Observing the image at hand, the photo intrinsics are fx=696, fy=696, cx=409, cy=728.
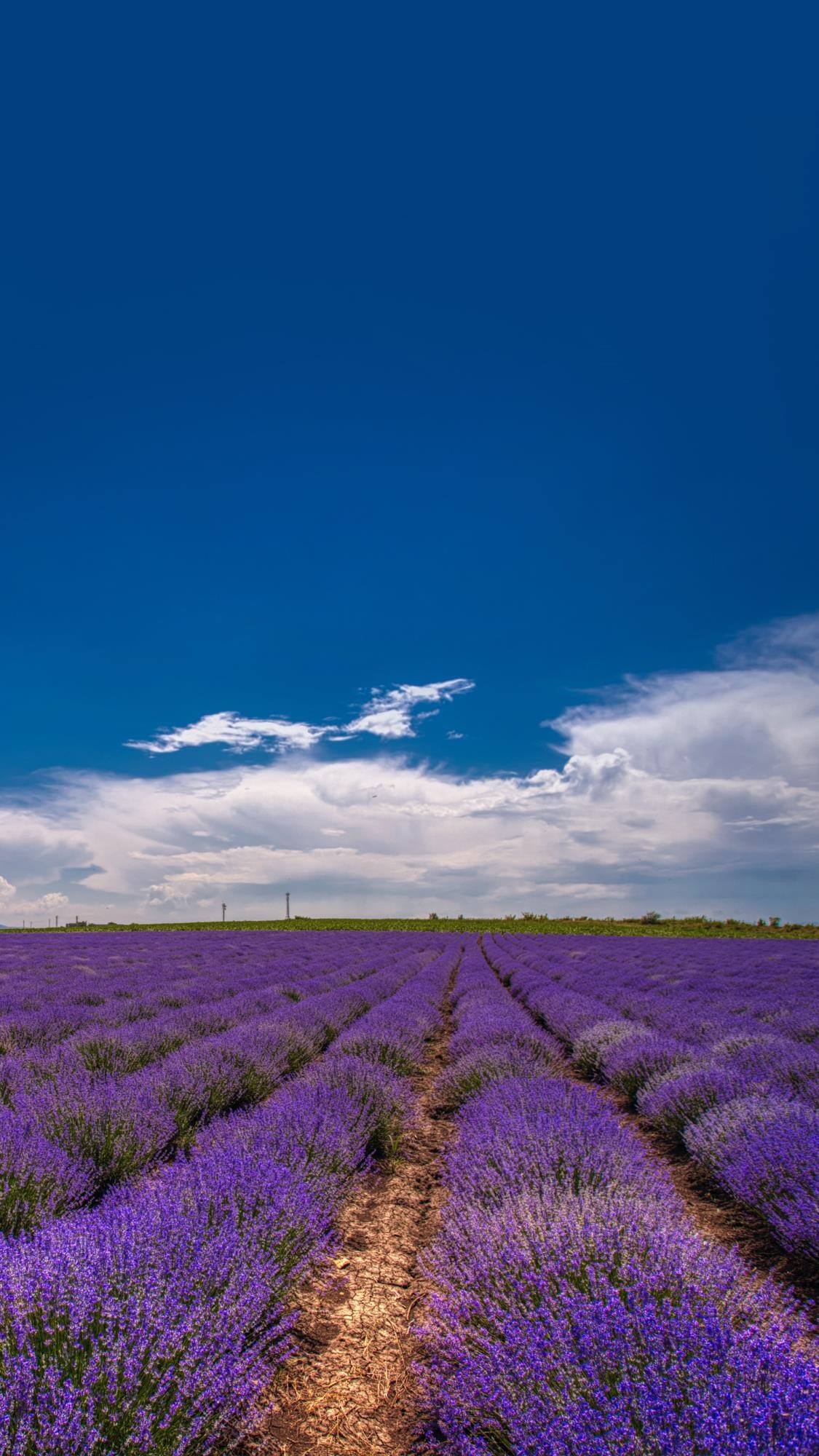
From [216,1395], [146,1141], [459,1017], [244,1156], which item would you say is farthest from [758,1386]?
[459,1017]

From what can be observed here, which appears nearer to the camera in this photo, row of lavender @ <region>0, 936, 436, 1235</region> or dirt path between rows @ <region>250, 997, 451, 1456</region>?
dirt path between rows @ <region>250, 997, 451, 1456</region>

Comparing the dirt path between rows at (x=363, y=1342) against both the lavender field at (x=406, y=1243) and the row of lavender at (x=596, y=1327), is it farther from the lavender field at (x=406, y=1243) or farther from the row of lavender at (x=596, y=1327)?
the row of lavender at (x=596, y=1327)

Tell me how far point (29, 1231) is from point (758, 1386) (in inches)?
105

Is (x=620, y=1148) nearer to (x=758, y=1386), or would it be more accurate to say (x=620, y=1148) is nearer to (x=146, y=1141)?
(x=758, y=1386)

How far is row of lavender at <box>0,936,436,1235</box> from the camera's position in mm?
3023

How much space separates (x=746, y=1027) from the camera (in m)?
6.94

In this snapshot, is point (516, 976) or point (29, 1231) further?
point (516, 976)

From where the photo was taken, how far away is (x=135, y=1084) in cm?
440

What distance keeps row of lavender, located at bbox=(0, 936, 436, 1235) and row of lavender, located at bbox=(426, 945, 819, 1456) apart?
1641mm

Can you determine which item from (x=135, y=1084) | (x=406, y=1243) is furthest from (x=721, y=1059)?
(x=135, y=1084)

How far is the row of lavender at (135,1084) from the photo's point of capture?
302 centimetres

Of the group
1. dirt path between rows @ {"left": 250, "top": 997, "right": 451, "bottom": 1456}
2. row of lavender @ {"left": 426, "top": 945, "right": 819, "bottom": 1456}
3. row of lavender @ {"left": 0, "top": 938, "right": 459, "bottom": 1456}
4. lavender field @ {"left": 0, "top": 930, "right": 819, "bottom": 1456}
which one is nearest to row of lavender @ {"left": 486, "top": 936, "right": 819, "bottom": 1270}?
lavender field @ {"left": 0, "top": 930, "right": 819, "bottom": 1456}

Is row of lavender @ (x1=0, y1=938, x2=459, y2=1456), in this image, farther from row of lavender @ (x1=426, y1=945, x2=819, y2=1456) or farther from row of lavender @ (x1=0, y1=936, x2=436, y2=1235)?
row of lavender @ (x1=426, y1=945, x2=819, y2=1456)

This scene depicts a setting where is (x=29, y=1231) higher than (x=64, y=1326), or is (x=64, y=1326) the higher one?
(x=64, y=1326)
